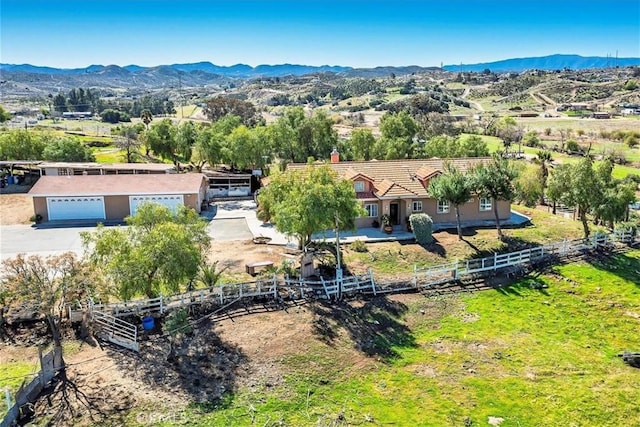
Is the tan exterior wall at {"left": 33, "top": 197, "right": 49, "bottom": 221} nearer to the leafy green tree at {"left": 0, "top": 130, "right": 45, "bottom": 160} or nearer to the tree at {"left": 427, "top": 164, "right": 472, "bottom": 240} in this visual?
the leafy green tree at {"left": 0, "top": 130, "right": 45, "bottom": 160}

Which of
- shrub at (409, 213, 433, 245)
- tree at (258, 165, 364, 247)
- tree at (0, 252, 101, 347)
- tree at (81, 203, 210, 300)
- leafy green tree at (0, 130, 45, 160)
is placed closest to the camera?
tree at (0, 252, 101, 347)

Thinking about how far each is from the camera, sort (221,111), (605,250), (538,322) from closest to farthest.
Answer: (538,322), (605,250), (221,111)

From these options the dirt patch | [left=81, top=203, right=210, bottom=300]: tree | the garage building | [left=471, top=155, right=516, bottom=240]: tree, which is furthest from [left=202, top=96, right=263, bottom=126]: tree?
[left=81, top=203, right=210, bottom=300]: tree

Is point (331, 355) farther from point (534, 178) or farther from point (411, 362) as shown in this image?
point (534, 178)

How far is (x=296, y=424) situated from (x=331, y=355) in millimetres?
4599

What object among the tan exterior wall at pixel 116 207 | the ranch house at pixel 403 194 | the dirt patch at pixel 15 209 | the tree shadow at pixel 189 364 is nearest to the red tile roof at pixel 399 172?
the ranch house at pixel 403 194

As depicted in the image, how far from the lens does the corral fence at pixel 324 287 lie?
74.0 ft

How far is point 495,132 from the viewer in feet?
375

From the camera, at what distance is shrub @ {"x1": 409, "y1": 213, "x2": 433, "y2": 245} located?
33281mm

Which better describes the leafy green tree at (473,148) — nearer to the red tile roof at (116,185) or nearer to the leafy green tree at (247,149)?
the leafy green tree at (247,149)

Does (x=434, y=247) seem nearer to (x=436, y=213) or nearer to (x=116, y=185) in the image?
(x=436, y=213)

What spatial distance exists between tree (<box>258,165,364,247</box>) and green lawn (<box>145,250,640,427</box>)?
538 centimetres

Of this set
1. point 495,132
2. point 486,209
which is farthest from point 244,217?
point 495,132

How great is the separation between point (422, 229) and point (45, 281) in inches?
869
